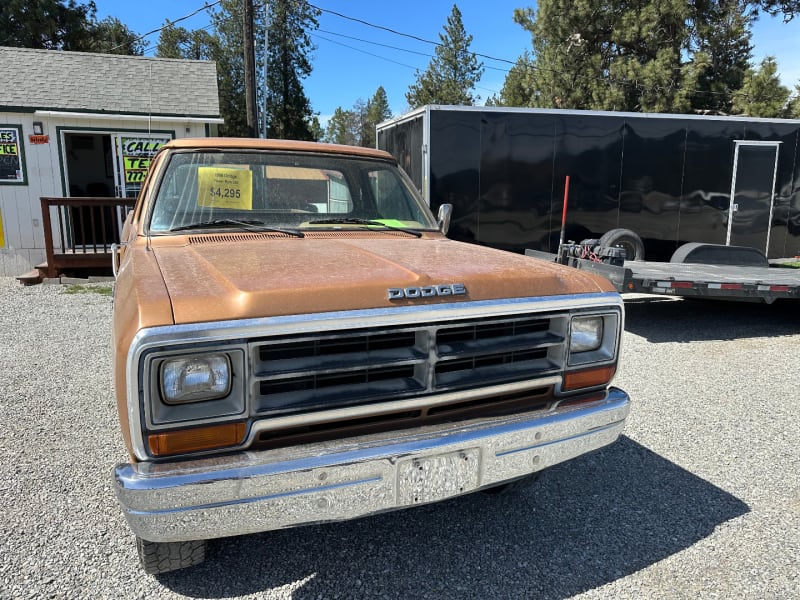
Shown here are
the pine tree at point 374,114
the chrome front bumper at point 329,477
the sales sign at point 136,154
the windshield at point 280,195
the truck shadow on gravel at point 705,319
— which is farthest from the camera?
the pine tree at point 374,114

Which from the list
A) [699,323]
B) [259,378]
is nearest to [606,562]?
[259,378]

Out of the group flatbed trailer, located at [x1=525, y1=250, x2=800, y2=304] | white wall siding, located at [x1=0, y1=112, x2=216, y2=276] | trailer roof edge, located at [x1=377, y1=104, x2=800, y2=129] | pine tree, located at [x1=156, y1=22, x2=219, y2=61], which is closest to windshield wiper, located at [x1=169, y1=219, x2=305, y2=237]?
flatbed trailer, located at [x1=525, y1=250, x2=800, y2=304]

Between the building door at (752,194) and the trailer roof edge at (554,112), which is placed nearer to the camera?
the trailer roof edge at (554,112)

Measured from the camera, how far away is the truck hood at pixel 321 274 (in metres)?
1.90

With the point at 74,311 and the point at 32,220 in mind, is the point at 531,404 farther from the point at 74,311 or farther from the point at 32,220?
the point at 32,220

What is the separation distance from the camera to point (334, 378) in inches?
80.5

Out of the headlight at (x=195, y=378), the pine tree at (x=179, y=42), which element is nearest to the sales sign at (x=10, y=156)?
the headlight at (x=195, y=378)

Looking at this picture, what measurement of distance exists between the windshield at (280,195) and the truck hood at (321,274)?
0.70 ft

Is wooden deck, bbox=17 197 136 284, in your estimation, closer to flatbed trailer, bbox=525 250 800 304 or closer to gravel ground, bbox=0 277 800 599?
gravel ground, bbox=0 277 800 599

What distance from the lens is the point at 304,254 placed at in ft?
8.25

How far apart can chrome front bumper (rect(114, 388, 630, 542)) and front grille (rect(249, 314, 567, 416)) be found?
16 centimetres

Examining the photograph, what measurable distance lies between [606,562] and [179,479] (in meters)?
1.92

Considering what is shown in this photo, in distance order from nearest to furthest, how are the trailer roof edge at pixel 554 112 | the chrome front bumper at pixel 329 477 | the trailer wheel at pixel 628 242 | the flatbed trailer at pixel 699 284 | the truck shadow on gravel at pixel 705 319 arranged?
the chrome front bumper at pixel 329 477, the flatbed trailer at pixel 699 284, the truck shadow on gravel at pixel 705 319, the trailer roof edge at pixel 554 112, the trailer wheel at pixel 628 242

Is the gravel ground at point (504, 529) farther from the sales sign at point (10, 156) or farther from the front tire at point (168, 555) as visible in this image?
the sales sign at point (10, 156)
